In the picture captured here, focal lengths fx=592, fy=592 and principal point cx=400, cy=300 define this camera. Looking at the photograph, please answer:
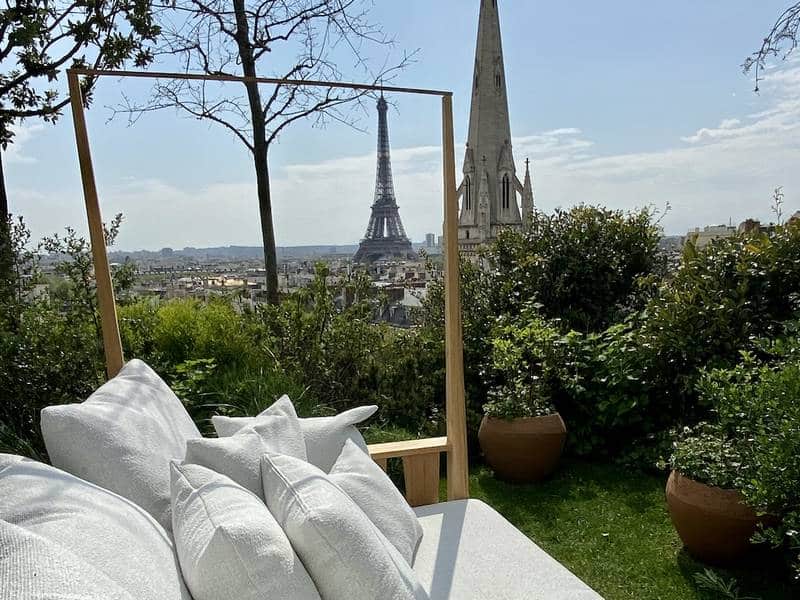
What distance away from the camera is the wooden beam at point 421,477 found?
200 centimetres

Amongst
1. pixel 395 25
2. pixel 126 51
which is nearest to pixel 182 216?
pixel 126 51

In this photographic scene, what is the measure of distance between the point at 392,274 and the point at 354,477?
245 centimetres

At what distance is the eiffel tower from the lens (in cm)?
340

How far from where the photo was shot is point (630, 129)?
5.00 meters

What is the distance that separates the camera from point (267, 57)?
3.69 metres

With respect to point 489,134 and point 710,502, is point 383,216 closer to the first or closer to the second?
point 710,502

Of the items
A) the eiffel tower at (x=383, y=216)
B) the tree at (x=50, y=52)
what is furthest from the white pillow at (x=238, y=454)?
the tree at (x=50, y=52)

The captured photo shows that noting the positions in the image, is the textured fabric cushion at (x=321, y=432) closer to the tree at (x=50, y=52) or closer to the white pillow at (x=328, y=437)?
the white pillow at (x=328, y=437)

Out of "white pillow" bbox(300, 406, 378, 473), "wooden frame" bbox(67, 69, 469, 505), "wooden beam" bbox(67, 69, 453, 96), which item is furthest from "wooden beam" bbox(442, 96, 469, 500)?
"white pillow" bbox(300, 406, 378, 473)

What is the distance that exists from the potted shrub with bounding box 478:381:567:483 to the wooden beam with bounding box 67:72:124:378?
192cm

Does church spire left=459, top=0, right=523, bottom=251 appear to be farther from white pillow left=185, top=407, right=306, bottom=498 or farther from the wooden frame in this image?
white pillow left=185, top=407, right=306, bottom=498

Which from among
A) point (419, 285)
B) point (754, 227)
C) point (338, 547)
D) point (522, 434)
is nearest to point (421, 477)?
point (338, 547)

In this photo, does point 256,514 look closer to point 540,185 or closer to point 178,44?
point 178,44

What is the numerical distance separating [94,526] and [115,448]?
32cm
